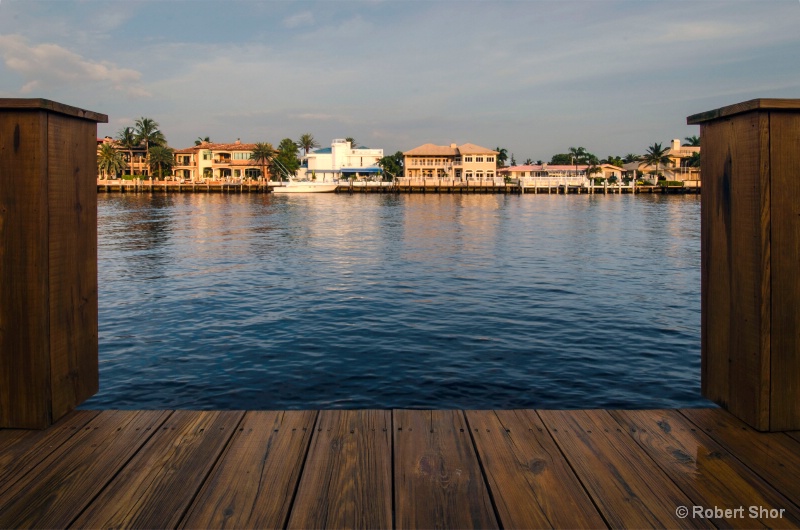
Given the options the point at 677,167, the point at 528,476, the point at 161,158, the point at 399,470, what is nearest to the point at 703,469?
the point at 528,476

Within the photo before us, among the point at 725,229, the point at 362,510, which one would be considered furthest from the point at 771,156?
the point at 362,510

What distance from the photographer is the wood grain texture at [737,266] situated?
2.81 metres

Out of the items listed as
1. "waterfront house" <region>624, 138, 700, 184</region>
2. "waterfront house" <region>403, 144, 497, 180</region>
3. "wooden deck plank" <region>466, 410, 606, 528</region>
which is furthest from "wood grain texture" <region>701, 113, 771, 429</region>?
"waterfront house" <region>624, 138, 700, 184</region>

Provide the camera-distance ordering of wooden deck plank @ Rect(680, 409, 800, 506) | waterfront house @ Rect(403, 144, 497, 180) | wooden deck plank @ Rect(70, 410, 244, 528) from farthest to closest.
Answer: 1. waterfront house @ Rect(403, 144, 497, 180)
2. wooden deck plank @ Rect(680, 409, 800, 506)
3. wooden deck plank @ Rect(70, 410, 244, 528)

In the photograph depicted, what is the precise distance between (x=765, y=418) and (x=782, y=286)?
598mm

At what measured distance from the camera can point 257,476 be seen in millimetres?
2498

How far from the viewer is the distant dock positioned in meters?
96.6

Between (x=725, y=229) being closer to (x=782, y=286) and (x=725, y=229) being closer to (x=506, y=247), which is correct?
(x=782, y=286)

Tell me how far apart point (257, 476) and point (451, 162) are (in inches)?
4071

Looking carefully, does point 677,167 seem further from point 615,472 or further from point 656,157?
point 615,472

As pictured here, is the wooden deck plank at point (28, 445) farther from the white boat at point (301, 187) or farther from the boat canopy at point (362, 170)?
the boat canopy at point (362, 170)

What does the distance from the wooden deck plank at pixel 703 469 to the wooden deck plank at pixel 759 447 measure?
0.14ft

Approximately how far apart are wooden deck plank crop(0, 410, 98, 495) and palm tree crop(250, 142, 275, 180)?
10379 centimetres

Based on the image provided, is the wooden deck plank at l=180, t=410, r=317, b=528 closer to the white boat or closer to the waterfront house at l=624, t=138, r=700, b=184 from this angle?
the white boat
